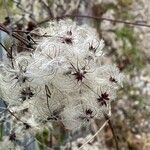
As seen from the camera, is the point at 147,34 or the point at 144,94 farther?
the point at 147,34

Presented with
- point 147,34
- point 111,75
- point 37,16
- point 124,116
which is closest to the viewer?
point 111,75

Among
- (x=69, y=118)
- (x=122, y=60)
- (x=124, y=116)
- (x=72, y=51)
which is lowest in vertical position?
(x=124, y=116)

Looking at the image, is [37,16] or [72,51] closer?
[72,51]

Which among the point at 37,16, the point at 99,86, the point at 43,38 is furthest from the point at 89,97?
the point at 37,16

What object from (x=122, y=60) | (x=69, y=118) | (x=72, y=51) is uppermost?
(x=72, y=51)

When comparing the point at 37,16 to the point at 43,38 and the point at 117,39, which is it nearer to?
the point at 117,39

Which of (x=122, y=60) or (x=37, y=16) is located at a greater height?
(x=37, y=16)

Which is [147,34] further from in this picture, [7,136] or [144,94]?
[7,136]

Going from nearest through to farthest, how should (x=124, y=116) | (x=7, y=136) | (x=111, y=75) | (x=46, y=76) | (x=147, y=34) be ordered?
(x=46, y=76) → (x=111, y=75) → (x=7, y=136) → (x=124, y=116) → (x=147, y=34)

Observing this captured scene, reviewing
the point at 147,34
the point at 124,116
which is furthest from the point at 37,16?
the point at 147,34
